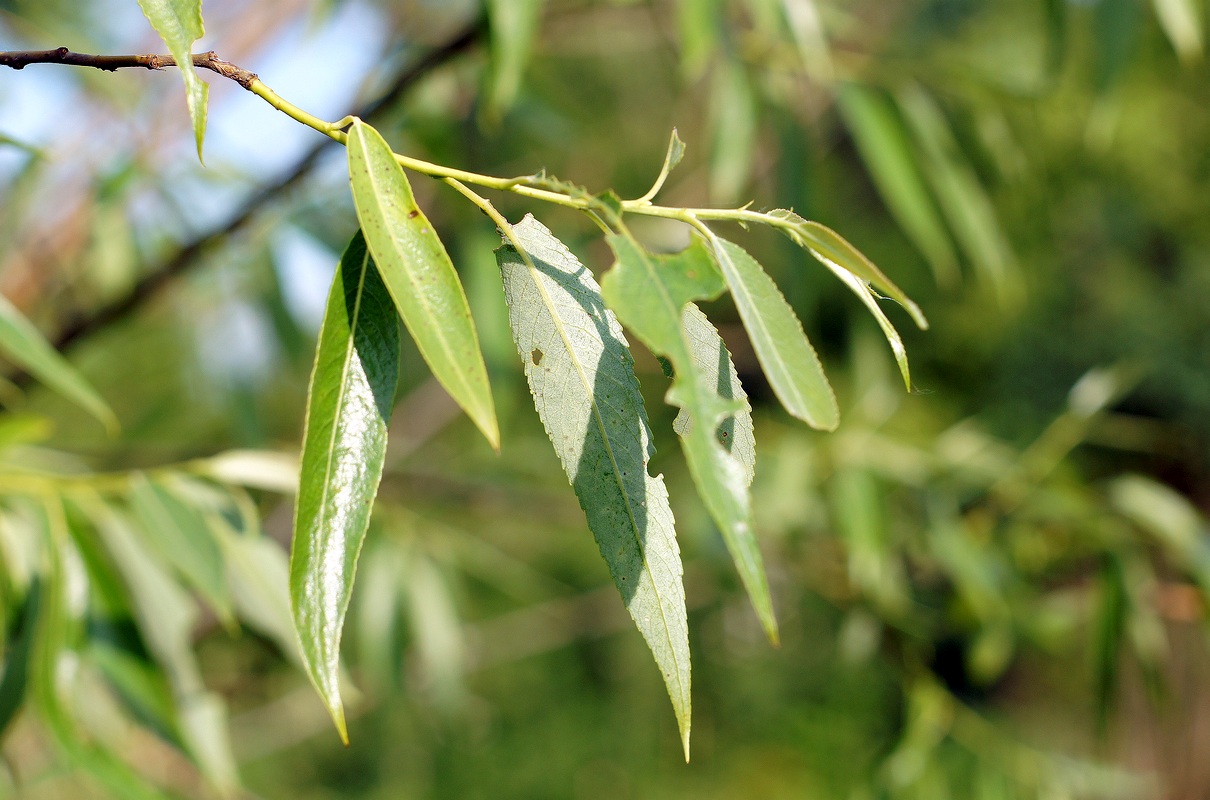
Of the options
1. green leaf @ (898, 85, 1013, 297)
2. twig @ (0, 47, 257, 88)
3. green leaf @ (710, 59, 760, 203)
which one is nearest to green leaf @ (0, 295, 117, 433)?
twig @ (0, 47, 257, 88)

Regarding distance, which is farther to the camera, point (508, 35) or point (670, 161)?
point (508, 35)

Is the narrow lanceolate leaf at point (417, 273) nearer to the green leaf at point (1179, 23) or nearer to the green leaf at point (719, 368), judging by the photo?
the green leaf at point (719, 368)

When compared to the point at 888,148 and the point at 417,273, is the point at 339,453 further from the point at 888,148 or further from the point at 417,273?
the point at 888,148

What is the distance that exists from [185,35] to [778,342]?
0.13m

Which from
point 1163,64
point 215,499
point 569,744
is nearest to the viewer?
point 215,499

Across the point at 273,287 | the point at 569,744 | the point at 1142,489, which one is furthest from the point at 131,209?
the point at 569,744

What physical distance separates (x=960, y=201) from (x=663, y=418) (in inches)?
105

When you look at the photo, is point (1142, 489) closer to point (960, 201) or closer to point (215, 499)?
point (960, 201)

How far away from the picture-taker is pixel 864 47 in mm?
854

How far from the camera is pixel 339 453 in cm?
21

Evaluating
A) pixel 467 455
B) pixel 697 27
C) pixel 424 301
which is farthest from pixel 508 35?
pixel 467 455

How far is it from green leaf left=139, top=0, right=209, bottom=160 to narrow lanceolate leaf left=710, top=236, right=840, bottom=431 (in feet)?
0.35

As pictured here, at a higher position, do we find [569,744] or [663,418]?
[663,418]

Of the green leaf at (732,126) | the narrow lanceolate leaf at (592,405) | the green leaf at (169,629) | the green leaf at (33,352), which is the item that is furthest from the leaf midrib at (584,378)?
the green leaf at (732,126)
